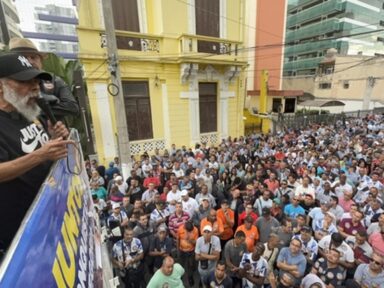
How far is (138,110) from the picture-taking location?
10.5 meters

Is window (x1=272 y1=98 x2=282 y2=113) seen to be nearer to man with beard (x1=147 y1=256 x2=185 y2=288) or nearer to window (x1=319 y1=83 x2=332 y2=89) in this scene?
window (x1=319 y1=83 x2=332 y2=89)

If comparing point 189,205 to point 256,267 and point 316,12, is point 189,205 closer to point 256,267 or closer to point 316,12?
point 256,267

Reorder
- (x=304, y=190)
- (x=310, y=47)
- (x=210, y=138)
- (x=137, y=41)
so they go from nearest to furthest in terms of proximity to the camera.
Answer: (x=304, y=190) → (x=137, y=41) → (x=210, y=138) → (x=310, y=47)

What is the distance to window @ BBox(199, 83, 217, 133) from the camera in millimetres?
12164

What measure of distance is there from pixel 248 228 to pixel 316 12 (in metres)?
52.7

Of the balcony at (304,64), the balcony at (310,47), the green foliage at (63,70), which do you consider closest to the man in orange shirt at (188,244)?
the green foliage at (63,70)

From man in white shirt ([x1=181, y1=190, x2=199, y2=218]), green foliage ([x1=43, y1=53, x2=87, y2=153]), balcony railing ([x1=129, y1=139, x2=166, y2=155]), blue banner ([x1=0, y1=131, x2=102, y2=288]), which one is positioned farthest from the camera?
green foliage ([x1=43, y1=53, x2=87, y2=153])

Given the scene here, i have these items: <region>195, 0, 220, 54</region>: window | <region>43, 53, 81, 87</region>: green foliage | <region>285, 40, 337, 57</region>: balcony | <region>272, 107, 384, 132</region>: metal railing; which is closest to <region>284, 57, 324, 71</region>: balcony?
<region>285, 40, 337, 57</region>: balcony

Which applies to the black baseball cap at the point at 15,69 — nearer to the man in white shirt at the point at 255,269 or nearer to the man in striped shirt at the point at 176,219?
the man in white shirt at the point at 255,269

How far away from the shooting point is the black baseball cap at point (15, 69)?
3.70 ft

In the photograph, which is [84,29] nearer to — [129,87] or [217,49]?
[129,87]

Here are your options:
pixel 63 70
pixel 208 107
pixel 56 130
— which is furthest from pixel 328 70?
pixel 56 130

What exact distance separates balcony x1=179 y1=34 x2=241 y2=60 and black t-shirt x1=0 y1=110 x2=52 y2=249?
10.1 metres

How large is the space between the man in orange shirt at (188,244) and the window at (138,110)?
6.70m
